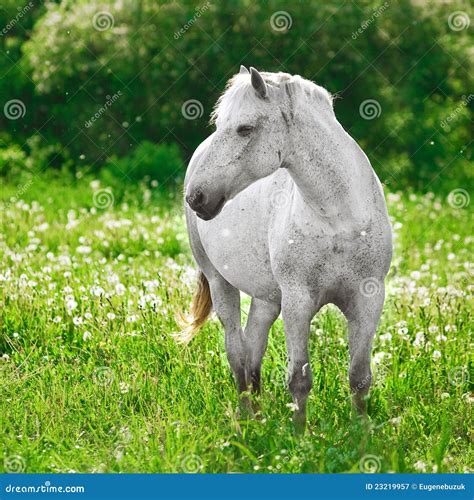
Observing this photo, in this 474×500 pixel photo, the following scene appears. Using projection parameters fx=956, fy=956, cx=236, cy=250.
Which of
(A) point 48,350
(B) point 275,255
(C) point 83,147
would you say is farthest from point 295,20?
(B) point 275,255

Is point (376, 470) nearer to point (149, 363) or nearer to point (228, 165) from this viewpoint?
point (228, 165)

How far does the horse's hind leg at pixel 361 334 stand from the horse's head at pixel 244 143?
0.85 meters

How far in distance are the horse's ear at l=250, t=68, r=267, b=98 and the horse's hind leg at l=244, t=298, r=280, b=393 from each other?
1.76 m

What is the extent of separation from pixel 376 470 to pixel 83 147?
10468 mm

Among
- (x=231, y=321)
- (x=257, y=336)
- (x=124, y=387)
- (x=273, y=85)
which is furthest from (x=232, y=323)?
(x=273, y=85)

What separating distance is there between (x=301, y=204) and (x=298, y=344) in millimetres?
715

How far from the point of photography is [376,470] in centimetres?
454

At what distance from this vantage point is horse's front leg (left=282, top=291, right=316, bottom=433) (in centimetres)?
482

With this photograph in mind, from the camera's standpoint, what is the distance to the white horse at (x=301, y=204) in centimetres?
455

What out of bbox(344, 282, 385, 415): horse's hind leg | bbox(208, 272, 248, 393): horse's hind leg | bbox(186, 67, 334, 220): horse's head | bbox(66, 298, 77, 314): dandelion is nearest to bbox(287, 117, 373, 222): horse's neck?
bbox(186, 67, 334, 220): horse's head

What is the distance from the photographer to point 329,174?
472cm

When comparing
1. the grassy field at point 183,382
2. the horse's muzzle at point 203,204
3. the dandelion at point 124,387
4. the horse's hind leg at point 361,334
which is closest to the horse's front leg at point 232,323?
the grassy field at point 183,382

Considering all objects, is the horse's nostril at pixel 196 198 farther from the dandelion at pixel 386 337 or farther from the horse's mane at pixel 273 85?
the dandelion at pixel 386 337

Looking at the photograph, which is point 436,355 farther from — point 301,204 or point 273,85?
point 273,85
